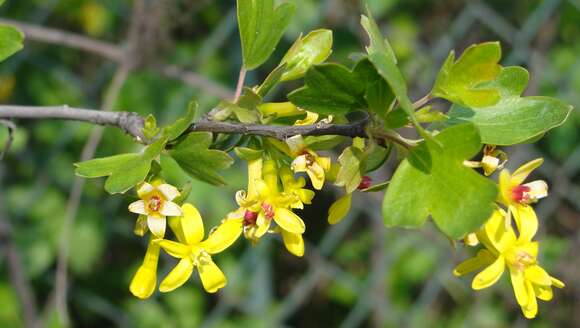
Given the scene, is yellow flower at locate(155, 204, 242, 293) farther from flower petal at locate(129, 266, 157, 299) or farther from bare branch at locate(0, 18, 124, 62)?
bare branch at locate(0, 18, 124, 62)

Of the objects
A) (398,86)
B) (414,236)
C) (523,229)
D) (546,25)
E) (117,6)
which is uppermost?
(398,86)

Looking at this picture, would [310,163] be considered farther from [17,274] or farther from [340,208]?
[17,274]

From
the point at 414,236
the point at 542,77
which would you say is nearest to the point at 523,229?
the point at 414,236

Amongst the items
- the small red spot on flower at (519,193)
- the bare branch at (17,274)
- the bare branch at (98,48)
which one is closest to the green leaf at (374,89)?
the small red spot on flower at (519,193)

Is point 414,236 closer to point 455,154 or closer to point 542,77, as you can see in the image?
point 542,77

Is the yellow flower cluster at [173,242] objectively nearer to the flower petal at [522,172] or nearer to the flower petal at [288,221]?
the flower petal at [288,221]

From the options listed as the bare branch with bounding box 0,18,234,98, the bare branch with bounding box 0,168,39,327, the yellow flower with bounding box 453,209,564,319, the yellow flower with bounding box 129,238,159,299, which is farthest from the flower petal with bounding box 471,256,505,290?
the bare branch with bounding box 0,168,39,327
